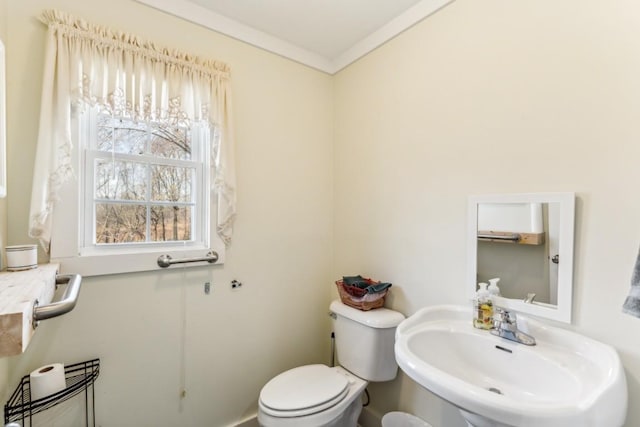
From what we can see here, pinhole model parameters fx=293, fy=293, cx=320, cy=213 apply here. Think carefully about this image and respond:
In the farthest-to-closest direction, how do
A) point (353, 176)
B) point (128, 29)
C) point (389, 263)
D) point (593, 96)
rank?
point (353, 176), point (389, 263), point (128, 29), point (593, 96)

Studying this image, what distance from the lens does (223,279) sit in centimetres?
170

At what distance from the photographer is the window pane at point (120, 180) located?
1.43m

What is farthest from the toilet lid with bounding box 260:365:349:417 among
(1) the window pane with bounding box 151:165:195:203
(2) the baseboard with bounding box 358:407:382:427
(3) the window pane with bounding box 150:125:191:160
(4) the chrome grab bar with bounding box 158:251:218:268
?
(3) the window pane with bounding box 150:125:191:160

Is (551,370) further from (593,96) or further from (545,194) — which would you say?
(593,96)

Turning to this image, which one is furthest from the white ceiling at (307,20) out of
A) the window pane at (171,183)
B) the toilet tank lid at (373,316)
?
the toilet tank lid at (373,316)

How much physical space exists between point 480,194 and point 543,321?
1.86 ft

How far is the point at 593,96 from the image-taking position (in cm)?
105

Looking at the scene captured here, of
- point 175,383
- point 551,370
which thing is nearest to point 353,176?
point 551,370

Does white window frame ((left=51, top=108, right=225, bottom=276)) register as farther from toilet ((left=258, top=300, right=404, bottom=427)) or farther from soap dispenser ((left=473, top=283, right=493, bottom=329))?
soap dispenser ((left=473, top=283, right=493, bottom=329))

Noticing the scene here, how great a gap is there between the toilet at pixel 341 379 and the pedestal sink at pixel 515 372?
337 millimetres

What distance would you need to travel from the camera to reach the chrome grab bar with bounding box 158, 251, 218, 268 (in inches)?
58.1

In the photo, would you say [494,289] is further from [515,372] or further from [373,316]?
[373,316]

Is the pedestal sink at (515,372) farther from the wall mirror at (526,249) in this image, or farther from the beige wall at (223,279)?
the beige wall at (223,279)

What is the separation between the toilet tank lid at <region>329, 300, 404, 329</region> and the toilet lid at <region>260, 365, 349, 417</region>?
1.05 feet
